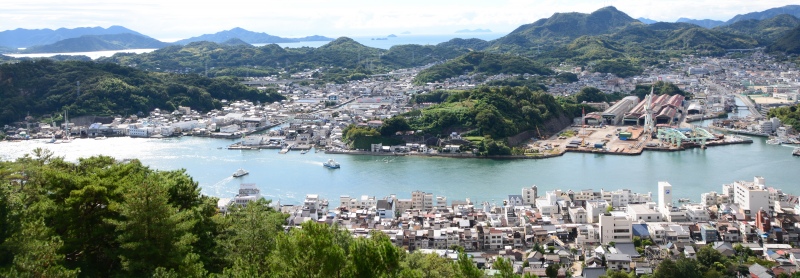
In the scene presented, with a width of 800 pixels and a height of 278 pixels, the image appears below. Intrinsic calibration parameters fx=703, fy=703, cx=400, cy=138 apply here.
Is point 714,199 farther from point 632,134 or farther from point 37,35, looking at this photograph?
point 37,35

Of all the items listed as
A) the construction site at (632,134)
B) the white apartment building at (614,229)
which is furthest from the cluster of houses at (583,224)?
the construction site at (632,134)

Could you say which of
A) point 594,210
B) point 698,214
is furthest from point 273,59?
point 698,214

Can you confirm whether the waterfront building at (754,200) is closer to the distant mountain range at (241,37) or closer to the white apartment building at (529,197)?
the white apartment building at (529,197)

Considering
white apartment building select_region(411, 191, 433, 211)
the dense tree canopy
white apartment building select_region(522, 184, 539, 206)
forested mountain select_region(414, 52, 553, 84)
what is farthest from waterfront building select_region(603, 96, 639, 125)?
white apartment building select_region(411, 191, 433, 211)

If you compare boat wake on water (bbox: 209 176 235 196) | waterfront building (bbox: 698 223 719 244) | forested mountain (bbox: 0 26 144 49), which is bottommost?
waterfront building (bbox: 698 223 719 244)

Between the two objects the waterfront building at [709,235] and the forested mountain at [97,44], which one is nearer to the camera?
the waterfront building at [709,235]

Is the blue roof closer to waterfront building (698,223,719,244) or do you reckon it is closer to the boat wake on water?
waterfront building (698,223,719,244)
